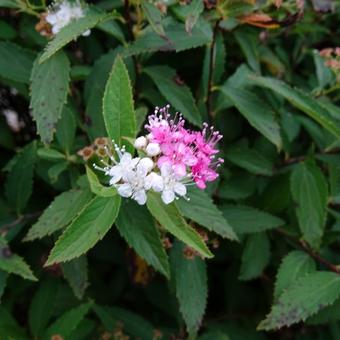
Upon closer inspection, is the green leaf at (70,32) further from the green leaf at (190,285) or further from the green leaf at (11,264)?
the green leaf at (190,285)

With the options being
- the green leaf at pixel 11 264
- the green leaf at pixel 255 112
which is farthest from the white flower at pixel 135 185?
the green leaf at pixel 255 112

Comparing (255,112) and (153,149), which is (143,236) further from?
(255,112)

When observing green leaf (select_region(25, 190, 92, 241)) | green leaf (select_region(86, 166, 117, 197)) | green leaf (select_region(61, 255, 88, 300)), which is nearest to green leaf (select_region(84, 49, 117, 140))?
green leaf (select_region(25, 190, 92, 241))

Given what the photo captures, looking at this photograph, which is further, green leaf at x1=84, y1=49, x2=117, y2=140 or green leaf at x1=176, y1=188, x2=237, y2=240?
green leaf at x1=84, y1=49, x2=117, y2=140

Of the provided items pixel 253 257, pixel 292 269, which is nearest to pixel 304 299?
pixel 292 269

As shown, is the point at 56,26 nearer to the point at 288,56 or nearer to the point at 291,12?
the point at 291,12

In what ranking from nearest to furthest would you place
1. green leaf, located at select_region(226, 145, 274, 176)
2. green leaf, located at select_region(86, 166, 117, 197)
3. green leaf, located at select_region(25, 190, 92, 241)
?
green leaf, located at select_region(86, 166, 117, 197) → green leaf, located at select_region(25, 190, 92, 241) → green leaf, located at select_region(226, 145, 274, 176)

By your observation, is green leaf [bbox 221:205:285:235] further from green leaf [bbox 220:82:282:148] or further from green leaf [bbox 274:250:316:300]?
green leaf [bbox 220:82:282:148]
